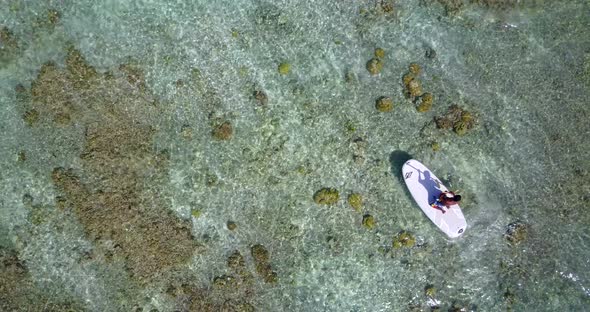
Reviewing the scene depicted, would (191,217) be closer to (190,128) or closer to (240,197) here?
(240,197)

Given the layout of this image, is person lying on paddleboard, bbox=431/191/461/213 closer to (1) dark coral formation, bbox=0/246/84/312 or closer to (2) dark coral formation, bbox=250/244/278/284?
(2) dark coral formation, bbox=250/244/278/284

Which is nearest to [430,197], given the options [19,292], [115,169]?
[115,169]

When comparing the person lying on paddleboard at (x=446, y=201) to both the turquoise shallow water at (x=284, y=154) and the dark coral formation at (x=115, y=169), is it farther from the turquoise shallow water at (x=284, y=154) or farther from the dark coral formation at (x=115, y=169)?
the dark coral formation at (x=115, y=169)

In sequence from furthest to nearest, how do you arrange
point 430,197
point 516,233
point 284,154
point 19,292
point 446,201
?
point 284,154 → point 516,233 → point 19,292 → point 430,197 → point 446,201

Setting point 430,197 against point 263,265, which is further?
point 263,265

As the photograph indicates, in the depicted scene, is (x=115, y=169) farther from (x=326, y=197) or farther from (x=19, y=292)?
(x=326, y=197)

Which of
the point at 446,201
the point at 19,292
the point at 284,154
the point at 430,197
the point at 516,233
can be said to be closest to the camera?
the point at 446,201

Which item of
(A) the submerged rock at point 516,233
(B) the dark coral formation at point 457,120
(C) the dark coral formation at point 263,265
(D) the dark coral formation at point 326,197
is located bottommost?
(A) the submerged rock at point 516,233

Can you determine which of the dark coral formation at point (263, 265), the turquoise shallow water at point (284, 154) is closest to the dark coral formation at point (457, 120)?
the turquoise shallow water at point (284, 154)
